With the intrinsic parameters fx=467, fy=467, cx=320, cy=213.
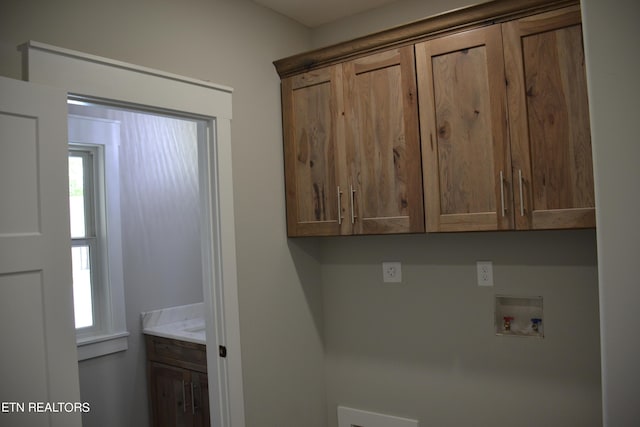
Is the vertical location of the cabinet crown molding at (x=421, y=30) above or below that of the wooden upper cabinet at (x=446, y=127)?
above

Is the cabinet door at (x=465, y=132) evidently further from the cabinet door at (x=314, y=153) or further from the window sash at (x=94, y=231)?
the window sash at (x=94, y=231)

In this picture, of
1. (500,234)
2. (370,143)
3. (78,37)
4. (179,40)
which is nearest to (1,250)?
(78,37)

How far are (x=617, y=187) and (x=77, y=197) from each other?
2.96 m

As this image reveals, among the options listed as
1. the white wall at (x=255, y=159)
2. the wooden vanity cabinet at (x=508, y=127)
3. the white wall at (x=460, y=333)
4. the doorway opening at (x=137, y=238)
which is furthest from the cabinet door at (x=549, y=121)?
the doorway opening at (x=137, y=238)

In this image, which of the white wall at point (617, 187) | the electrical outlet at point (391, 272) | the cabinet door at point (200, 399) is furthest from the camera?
the cabinet door at point (200, 399)

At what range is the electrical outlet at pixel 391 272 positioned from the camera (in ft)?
8.46

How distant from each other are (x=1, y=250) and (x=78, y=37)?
2.64 feet

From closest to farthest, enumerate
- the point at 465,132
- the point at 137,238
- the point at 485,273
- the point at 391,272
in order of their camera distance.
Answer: the point at 465,132
the point at 485,273
the point at 391,272
the point at 137,238

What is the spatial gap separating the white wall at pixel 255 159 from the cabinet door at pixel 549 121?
120 centimetres

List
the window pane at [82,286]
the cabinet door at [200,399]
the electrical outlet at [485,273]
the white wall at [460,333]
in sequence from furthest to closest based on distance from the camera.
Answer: the window pane at [82,286], the cabinet door at [200,399], the electrical outlet at [485,273], the white wall at [460,333]

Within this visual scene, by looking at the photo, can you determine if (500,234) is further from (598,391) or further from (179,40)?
(179,40)

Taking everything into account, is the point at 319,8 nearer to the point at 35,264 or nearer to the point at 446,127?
the point at 446,127

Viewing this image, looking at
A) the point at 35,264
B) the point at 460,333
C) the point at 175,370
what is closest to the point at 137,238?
the point at 175,370

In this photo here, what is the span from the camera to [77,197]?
119 inches
